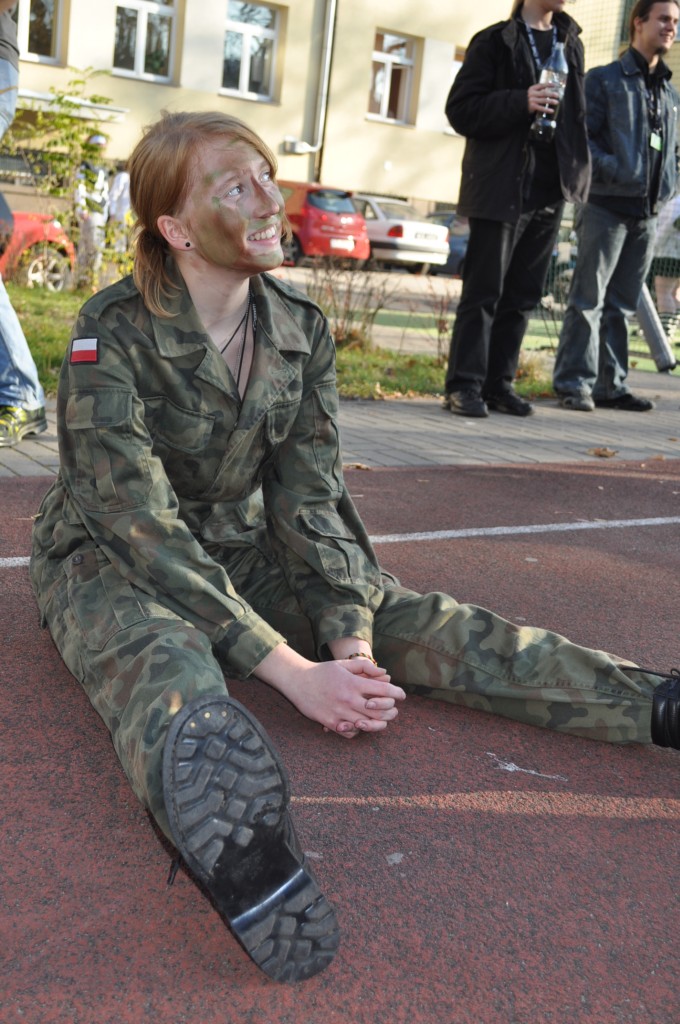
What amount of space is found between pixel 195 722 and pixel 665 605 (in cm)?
256

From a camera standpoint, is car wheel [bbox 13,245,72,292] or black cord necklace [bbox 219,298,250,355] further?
car wheel [bbox 13,245,72,292]

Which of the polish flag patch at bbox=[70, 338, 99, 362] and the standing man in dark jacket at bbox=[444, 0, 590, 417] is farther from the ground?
the standing man in dark jacket at bbox=[444, 0, 590, 417]

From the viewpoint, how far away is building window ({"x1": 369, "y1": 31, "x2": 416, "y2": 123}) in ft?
96.5

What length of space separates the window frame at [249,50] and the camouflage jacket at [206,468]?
25.6 metres

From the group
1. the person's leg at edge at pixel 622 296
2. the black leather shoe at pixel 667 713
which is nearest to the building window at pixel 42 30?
the person's leg at edge at pixel 622 296

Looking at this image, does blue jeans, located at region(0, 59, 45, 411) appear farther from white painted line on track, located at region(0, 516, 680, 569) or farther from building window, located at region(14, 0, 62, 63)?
building window, located at region(14, 0, 62, 63)

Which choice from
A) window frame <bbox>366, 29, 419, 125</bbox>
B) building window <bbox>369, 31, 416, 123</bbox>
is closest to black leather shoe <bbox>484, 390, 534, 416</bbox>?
window frame <bbox>366, 29, 419, 125</bbox>

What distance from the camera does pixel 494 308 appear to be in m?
7.46

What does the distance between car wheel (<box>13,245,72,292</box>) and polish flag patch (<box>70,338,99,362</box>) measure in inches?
417

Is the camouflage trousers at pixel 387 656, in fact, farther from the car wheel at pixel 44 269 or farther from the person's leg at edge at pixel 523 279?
the car wheel at pixel 44 269

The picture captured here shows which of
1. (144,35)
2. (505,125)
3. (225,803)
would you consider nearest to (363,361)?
(505,125)

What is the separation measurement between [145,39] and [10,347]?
22911 millimetres

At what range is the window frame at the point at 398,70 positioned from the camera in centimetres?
2931

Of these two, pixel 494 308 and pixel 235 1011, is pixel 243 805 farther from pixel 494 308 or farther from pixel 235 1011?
pixel 494 308
